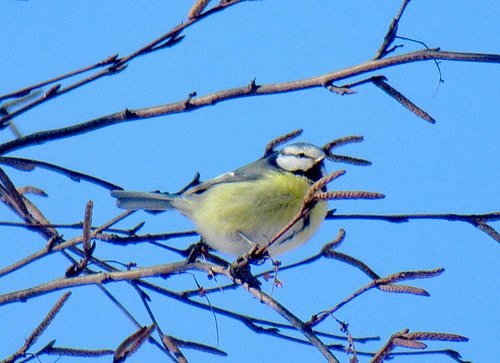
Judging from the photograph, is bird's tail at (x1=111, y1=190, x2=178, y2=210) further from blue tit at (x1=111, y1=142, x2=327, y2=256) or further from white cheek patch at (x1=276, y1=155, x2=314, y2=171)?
white cheek patch at (x1=276, y1=155, x2=314, y2=171)

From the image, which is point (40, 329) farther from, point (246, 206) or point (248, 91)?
point (246, 206)

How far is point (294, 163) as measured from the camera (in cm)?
362

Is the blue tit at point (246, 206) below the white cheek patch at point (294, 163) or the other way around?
below

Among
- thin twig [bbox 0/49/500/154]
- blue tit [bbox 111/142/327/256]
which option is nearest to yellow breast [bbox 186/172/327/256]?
blue tit [bbox 111/142/327/256]

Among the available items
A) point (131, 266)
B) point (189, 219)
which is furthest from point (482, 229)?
point (189, 219)

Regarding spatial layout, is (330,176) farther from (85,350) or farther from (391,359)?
(85,350)

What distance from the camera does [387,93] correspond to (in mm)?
1976

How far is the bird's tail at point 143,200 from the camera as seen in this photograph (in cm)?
296

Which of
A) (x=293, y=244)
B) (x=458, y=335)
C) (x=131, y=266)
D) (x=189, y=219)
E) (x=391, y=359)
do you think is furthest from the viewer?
(x=189, y=219)

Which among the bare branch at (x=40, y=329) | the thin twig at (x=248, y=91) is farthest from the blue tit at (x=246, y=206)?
the thin twig at (x=248, y=91)

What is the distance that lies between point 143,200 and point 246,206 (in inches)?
17.3

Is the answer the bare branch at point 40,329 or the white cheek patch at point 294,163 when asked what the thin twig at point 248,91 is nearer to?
the bare branch at point 40,329

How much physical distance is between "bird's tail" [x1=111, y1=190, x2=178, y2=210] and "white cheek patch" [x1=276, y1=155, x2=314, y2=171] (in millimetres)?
535

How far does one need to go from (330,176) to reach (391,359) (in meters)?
0.65
